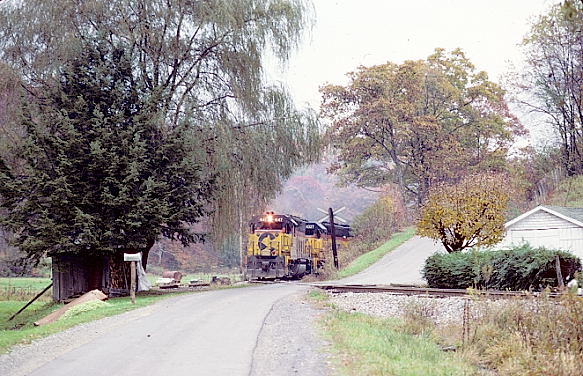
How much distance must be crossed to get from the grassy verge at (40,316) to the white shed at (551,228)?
17.6 meters

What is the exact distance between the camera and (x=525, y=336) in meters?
12.0

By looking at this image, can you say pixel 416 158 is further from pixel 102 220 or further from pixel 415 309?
pixel 415 309

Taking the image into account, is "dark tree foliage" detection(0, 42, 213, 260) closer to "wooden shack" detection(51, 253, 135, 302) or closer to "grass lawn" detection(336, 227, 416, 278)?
"wooden shack" detection(51, 253, 135, 302)

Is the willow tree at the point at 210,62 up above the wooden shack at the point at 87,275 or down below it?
above

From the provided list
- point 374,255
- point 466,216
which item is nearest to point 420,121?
point 374,255

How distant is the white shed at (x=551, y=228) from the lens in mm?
29500

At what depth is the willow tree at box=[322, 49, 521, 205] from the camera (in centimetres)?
5250

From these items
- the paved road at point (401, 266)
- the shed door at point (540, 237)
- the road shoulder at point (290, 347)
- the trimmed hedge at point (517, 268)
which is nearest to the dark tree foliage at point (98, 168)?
the road shoulder at point (290, 347)

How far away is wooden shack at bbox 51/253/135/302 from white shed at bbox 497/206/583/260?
55.7 feet

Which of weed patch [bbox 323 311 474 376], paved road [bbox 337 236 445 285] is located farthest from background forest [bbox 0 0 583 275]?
weed patch [bbox 323 311 474 376]

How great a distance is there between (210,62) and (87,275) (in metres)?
9.78

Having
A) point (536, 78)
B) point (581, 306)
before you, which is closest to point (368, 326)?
point (581, 306)

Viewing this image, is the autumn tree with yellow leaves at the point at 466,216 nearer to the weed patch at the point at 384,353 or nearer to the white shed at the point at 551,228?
the white shed at the point at 551,228

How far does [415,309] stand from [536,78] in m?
38.3
